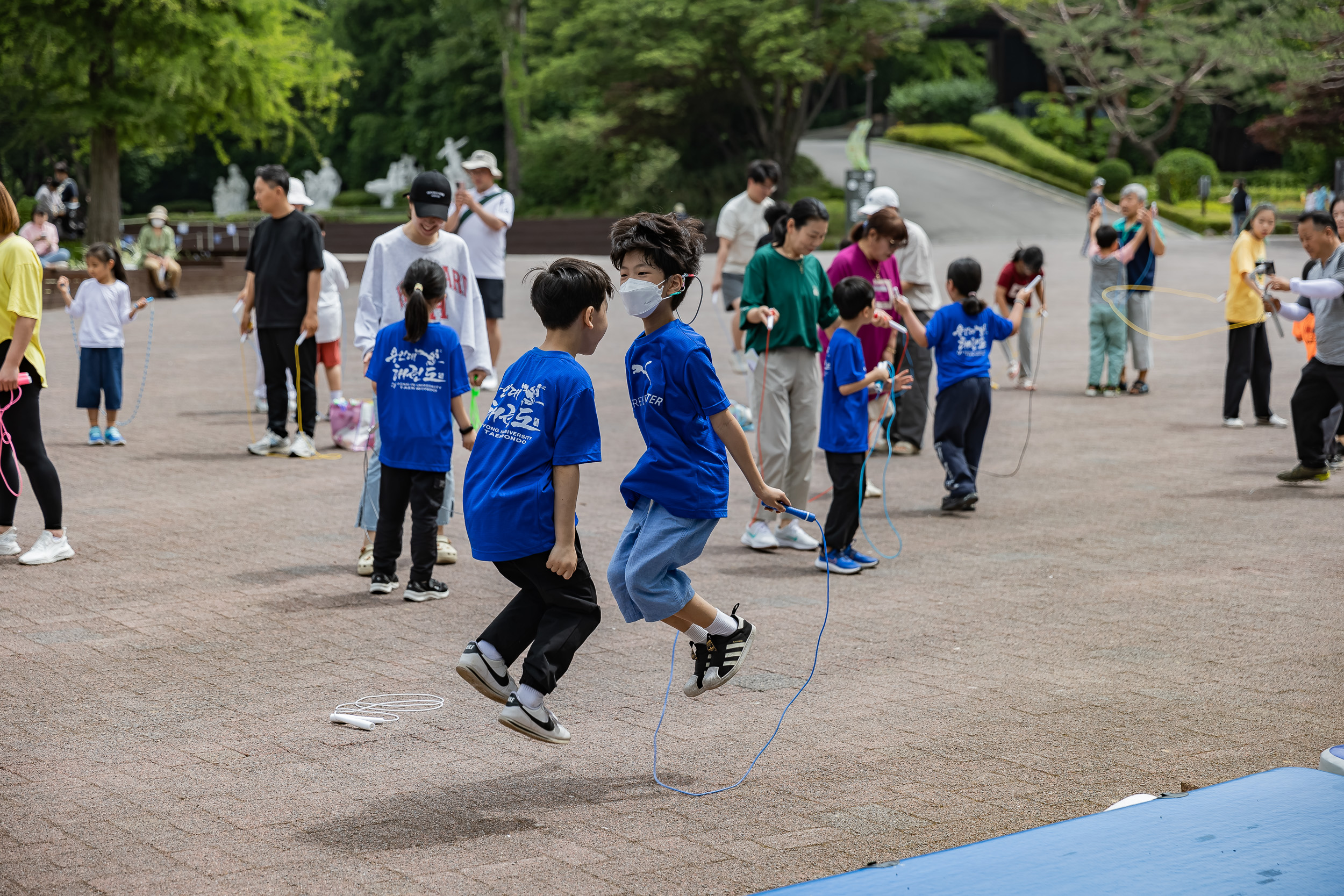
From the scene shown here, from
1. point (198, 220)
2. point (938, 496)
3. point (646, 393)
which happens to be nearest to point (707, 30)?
point (198, 220)

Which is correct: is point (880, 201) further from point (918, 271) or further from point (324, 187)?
point (324, 187)

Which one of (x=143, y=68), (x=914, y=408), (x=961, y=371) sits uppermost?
(x=143, y=68)

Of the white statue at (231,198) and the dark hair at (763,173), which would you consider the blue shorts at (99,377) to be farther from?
the white statue at (231,198)

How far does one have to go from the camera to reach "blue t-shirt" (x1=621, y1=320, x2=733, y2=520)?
4.34m

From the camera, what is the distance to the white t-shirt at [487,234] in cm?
1161

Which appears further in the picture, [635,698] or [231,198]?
[231,198]

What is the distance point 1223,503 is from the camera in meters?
8.66

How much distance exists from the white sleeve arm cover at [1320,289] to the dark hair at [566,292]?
596cm

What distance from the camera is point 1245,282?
36.7ft

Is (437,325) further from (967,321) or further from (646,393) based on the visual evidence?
(967,321)

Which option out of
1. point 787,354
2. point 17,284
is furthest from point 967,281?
point 17,284

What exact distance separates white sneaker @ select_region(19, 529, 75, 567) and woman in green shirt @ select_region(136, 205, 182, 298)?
1878 cm

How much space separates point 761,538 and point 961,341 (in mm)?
2023

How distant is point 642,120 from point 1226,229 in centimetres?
1794
